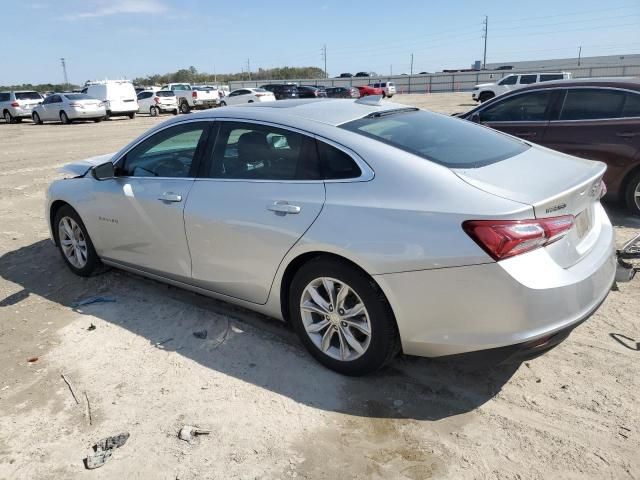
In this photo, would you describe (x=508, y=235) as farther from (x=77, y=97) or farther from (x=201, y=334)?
(x=77, y=97)

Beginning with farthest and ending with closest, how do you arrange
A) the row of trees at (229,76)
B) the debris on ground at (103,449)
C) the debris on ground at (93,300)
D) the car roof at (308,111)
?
1. the row of trees at (229,76)
2. the debris on ground at (93,300)
3. the car roof at (308,111)
4. the debris on ground at (103,449)

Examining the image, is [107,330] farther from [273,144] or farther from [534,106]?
[534,106]

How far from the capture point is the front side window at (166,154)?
3856 millimetres

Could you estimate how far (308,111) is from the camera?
11.5 feet

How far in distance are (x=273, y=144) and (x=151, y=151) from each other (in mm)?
1362

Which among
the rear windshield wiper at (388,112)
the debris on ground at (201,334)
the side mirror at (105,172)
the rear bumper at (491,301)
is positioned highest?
the rear windshield wiper at (388,112)

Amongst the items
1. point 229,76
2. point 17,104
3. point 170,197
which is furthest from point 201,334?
point 229,76

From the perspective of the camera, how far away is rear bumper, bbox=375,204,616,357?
97.7 inches

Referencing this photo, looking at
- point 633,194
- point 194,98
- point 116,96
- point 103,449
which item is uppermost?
point 116,96

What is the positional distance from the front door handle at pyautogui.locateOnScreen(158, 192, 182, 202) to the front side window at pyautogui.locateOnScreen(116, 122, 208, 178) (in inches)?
6.2

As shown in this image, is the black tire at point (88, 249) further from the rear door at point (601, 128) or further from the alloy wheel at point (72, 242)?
the rear door at point (601, 128)

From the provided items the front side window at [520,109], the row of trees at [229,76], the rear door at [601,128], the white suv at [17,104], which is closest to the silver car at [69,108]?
the white suv at [17,104]

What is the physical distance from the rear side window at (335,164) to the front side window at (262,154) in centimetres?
5

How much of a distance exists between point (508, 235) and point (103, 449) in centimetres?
229
